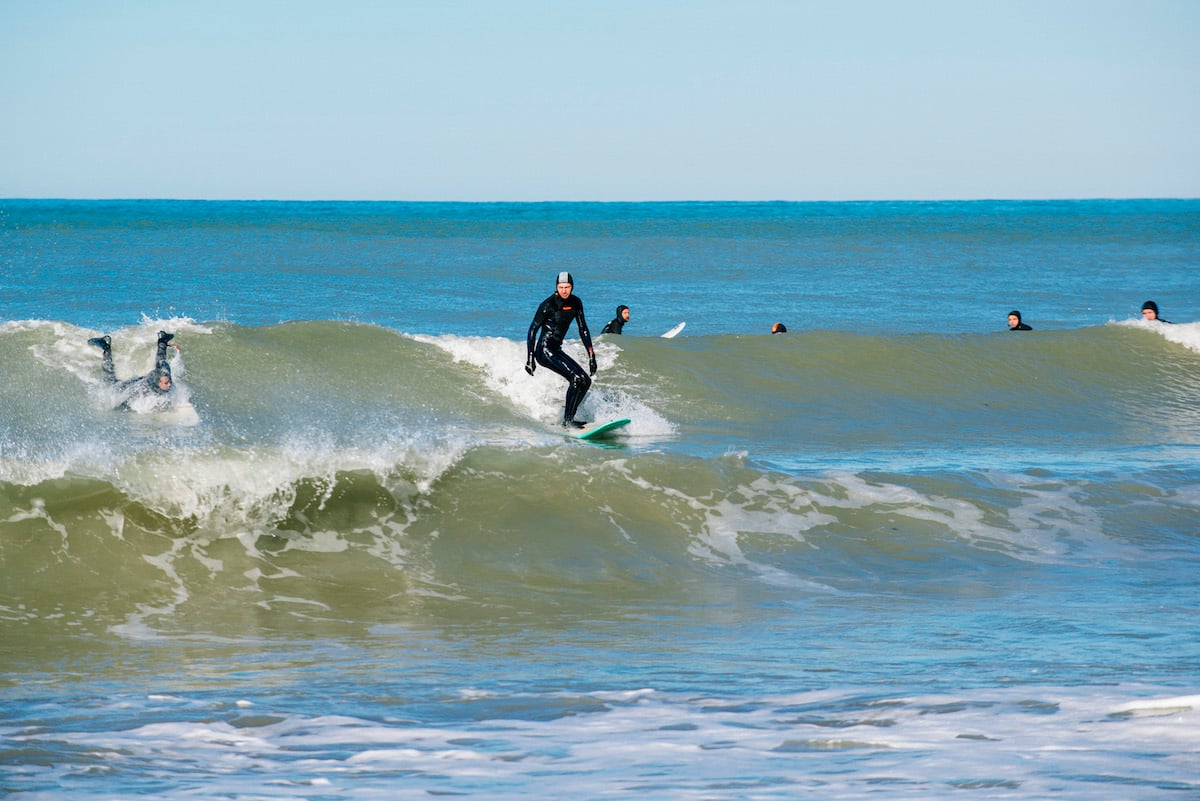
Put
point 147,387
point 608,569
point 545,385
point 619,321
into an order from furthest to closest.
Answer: point 619,321 < point 545,385 < point 147,387 < point 608,569

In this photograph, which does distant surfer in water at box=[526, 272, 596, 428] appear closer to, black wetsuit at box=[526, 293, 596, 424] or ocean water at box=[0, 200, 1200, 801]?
black wetsuit at box=[526, 293, 596, 424]

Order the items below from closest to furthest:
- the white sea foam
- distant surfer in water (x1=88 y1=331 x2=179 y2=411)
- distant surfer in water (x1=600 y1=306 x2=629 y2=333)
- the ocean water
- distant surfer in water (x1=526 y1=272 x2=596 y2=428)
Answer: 1. the ocean water
2. distant surfer in water (x1=526 y1=272 x2=596 y2=428)
3. distant surfer in water (x1=88 y1=331 x2=179 y2=411)
4. the white sea foam
5. distant surfer in water (x1=600 y1=306 x2=629 y2=333)

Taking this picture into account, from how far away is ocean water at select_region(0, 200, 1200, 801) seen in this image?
505 cm

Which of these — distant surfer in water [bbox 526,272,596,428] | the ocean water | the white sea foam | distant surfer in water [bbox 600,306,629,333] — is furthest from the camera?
distant surfer in water [bbox 600,306,629,333]

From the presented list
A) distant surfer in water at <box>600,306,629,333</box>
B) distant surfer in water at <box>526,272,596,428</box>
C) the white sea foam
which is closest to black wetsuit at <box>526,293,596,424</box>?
distant surfer in water at <box>526,272,596,428</box>

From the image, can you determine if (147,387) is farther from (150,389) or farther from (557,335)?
(557,335)

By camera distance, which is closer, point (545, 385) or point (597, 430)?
point (597, 430)

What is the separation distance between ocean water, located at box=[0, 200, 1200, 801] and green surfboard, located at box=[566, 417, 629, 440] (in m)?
0.19

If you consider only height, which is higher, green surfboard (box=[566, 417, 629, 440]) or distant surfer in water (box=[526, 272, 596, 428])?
distant surfer in water (box=[526, 272, 596, 428])

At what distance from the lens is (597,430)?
14.3m

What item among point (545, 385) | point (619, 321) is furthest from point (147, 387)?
point (619, 321)

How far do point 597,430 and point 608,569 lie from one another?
5122 mm

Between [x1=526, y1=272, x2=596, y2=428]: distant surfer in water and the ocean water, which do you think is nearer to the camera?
the ocean water

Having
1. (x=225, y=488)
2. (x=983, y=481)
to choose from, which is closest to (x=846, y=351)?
(x=983, y=481)
